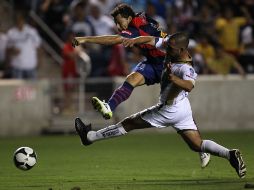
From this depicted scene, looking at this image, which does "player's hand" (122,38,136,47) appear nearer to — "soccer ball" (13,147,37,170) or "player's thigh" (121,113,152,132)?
"player's thigh" (121,113,152,132)

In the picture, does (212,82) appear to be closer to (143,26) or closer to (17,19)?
(17,19)

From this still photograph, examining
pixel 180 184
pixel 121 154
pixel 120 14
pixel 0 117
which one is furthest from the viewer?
pixel 0 117

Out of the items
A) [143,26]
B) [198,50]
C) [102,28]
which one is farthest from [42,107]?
[143,26]

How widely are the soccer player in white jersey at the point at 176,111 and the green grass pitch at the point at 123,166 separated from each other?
1.45ft

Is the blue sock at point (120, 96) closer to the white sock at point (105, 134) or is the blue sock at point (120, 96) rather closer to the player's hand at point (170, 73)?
the white sock at point (105, 134)

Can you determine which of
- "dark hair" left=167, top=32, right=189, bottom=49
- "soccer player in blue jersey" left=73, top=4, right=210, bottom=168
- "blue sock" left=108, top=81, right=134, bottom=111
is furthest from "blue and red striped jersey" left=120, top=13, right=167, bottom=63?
"dark hair" left=167, top=32, right=189, bottom=49

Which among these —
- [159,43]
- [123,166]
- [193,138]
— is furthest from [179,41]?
[123,166]

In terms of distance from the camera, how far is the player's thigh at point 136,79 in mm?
13156

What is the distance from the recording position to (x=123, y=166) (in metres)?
14.0

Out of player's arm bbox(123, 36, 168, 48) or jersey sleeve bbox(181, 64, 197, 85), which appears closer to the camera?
jersey sleeve bbox(181, 64, 197, 85)

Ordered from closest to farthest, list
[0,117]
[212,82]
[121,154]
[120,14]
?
[120,14] → [121,154] → [0,117] → [212,82]

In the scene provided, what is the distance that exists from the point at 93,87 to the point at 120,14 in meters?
8.20

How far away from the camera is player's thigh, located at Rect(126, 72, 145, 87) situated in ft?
43.2

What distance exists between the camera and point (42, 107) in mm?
21281
